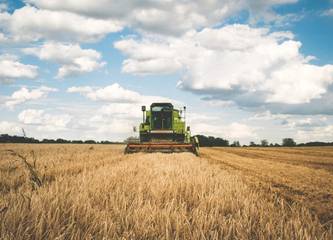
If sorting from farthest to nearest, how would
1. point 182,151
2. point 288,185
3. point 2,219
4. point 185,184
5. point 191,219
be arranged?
point 182,151 < point 288,185 < point 185,184 < point 191,219 < point 2,219

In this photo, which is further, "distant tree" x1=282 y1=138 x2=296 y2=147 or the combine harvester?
"distant tree" x1=282 y1=138 x2=296 y2=147

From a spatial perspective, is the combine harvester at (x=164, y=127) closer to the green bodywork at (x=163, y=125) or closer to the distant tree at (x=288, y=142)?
the green bodywork at (x=163, y=125)

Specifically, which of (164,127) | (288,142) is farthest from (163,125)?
(288,142)

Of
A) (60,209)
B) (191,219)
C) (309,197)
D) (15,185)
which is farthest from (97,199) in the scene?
(309,197)

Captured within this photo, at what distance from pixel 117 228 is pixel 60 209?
28.3 inches

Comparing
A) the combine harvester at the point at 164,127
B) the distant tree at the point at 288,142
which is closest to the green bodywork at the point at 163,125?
the combine harvester at the point at 164,127

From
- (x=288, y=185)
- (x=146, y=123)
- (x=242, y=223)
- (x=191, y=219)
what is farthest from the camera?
(x=146, y=123)

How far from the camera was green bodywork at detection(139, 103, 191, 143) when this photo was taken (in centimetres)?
2195

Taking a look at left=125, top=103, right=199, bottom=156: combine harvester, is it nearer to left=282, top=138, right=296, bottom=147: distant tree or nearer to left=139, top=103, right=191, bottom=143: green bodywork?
left=139, top=103, right=191, bottom=143: green bodywork

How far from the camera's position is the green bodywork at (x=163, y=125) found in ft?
72.0

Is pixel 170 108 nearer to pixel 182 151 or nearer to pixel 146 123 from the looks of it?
pixel 146 123

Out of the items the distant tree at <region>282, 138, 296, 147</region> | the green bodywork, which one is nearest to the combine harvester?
the green bodywork

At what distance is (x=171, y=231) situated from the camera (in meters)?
3.05

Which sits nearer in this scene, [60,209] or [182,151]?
[60,209]
